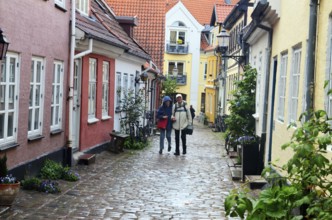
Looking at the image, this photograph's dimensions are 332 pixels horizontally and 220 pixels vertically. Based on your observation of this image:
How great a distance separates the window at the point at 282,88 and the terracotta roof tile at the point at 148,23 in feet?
62.2

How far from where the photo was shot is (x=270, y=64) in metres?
12.6

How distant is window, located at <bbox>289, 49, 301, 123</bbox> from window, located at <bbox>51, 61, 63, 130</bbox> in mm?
5125

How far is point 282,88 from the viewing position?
10.9 metres

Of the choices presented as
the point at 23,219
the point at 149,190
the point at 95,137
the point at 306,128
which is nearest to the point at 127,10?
the point at 95,137

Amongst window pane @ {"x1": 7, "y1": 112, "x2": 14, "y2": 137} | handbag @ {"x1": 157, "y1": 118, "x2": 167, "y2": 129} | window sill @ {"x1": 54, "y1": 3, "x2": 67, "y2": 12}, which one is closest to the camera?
window pane @ {"x1": 7, "y1": 112, "x2": 14, "y2": 137}

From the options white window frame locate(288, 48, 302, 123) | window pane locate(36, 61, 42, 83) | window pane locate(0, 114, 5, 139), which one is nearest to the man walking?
window pane locate(36, 61, 42, 83)

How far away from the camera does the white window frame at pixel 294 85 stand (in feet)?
30.1

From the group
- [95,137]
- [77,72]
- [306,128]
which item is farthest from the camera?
[95,137]

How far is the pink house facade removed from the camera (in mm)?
9586

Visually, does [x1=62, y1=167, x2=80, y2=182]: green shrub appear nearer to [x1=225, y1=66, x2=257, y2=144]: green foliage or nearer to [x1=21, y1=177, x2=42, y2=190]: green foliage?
[x1=21, y1=177, x2=42, y2=190]: green foliage

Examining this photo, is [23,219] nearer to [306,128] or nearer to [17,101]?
[17,101]

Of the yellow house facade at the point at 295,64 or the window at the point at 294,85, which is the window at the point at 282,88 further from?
the window at the point at 294,85

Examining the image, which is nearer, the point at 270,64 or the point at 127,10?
the point at 270,64

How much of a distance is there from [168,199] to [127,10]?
21.4m
